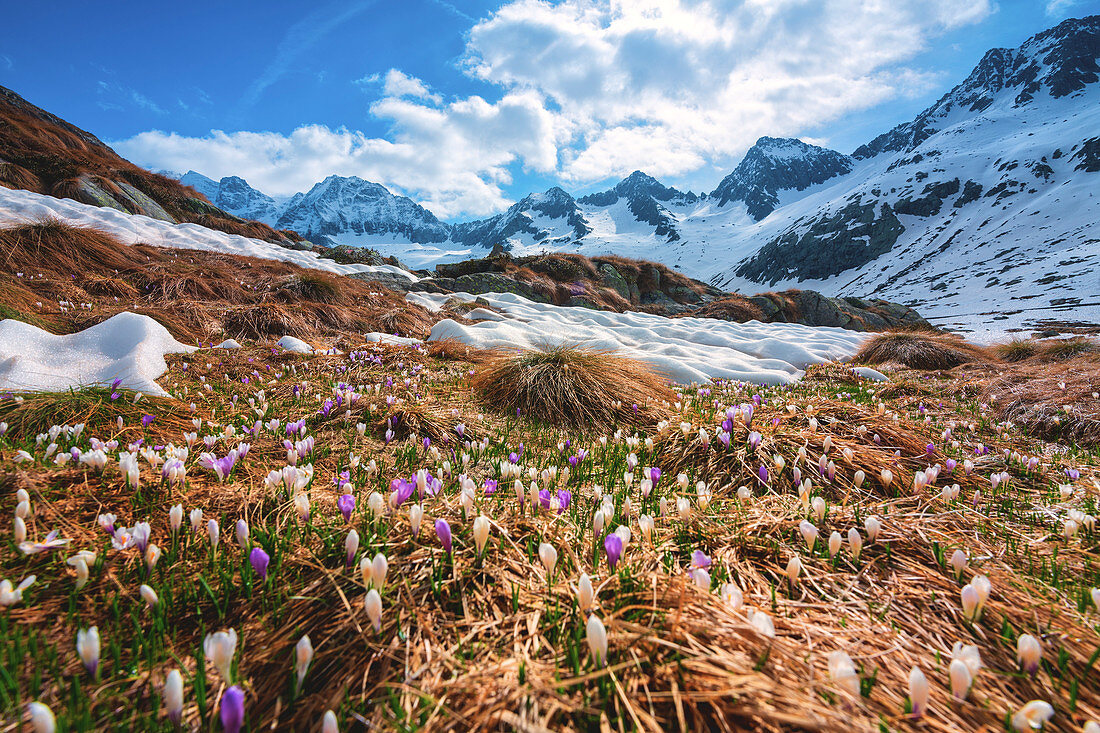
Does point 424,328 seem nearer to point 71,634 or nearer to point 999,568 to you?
point 71,634

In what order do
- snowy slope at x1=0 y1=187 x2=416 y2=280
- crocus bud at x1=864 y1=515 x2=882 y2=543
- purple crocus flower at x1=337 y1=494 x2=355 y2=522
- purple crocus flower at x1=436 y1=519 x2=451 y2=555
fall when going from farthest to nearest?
1. snowy slope at x1=0 y1=187 x2=416 y2=280
2. crocus bud at x1=864 y1=515 x2=882 y2=543
3. purple crocus flower at x1=337 y1=494 x2=355 y2=522
4. purple crocus flower at x1=436 y1=519 x2=451 y2=555

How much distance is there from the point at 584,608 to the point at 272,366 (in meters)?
5.42

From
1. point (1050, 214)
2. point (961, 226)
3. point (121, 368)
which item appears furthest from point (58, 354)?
point (961, 226)

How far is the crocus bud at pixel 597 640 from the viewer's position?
982 mm

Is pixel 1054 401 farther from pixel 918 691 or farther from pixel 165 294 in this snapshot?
pixel 165 294

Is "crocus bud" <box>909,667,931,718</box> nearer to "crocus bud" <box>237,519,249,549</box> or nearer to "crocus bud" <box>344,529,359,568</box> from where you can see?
"crocus bud" <box>344,529,359,568</box>

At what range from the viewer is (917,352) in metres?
9.96

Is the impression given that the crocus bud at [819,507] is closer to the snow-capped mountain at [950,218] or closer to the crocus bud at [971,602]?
the crocus bud at [971,602]

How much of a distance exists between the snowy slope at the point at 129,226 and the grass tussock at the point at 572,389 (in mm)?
10141

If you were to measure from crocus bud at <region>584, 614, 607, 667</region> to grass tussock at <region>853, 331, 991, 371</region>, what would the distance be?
39.6ft

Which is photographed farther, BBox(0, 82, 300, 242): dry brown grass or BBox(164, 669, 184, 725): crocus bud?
A: BBox(0, 82, 300, 242): dry brown grass

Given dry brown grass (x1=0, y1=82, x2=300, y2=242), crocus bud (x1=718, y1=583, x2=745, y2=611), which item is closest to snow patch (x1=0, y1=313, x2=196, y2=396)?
crocus bud (x1=718, y1=583, x2=745, y2=611)

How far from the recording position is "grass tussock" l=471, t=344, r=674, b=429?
4188 mm

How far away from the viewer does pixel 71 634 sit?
1.22m
